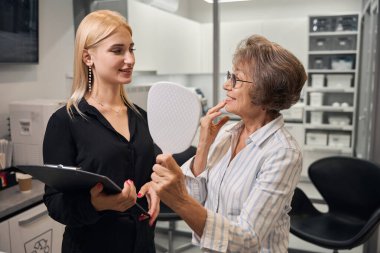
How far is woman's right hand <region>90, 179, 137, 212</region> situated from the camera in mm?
921

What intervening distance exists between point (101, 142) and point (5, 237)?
120 cm

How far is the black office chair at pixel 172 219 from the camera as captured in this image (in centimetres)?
238

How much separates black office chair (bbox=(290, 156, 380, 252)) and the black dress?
1.41 m

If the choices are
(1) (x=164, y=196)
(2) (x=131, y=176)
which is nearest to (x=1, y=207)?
(2) (x=131, y=176)

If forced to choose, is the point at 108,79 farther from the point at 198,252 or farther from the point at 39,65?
the point at 198,252

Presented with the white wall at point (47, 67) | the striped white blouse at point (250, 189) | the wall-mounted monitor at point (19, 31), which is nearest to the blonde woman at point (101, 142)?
the striped white blouse at point (250, 189)

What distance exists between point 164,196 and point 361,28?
167 inches

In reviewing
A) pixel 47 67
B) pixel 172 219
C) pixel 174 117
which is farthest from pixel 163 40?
pixel 174 117

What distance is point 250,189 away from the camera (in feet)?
3.50

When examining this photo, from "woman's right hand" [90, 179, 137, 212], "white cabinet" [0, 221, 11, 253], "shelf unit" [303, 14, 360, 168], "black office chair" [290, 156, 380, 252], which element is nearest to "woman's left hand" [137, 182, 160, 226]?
"woman's right hand" [90, 179, 137, 212]

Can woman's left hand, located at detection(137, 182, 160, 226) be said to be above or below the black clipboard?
below

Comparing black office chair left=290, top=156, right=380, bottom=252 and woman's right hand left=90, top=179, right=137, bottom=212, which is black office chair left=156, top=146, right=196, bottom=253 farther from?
woman's right hand left=90, top=179, right=137, bottom=212

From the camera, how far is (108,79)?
3.75 feet

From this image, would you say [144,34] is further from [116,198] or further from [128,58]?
[116,198]
